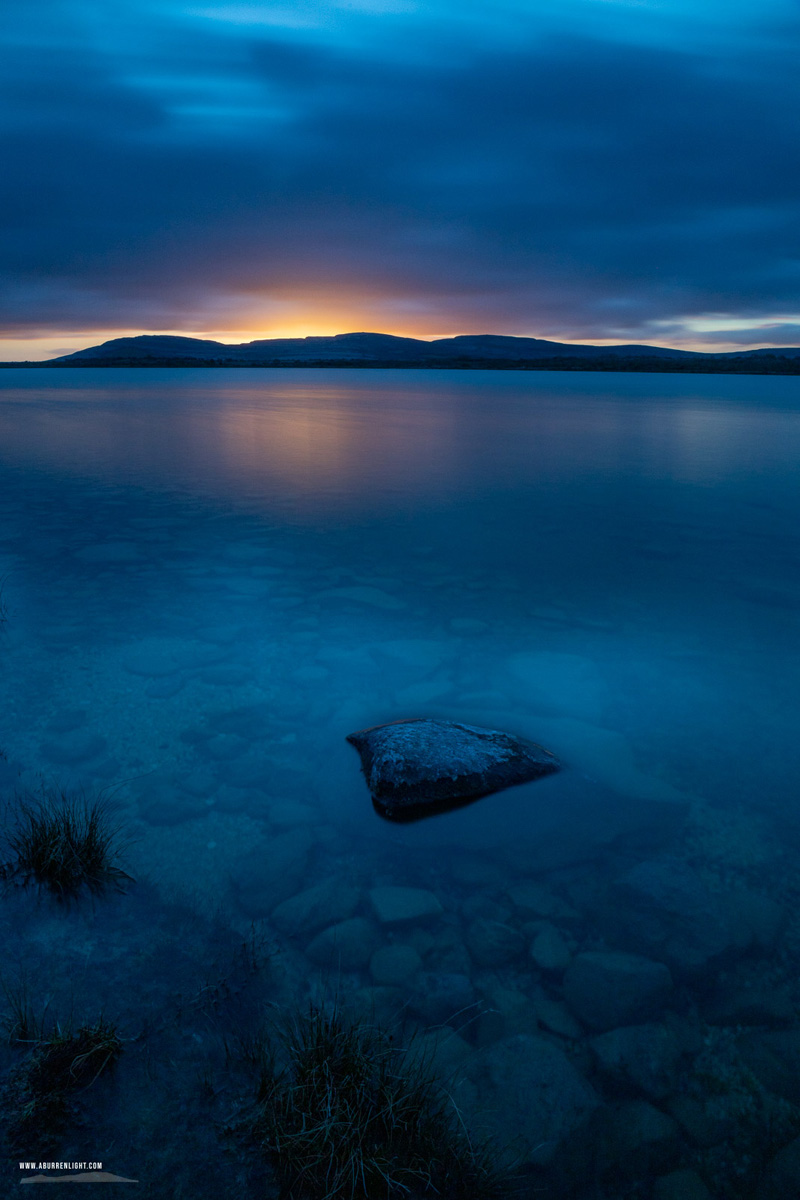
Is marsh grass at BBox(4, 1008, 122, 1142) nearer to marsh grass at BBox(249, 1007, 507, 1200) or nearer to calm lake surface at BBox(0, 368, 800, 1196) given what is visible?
calm lake surface at BBox(0, 368, 800, 1196)

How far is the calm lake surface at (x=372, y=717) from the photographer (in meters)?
3.09

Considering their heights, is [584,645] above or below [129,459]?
below

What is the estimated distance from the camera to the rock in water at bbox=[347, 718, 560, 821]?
4207 millimetres

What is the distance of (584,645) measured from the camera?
22.2 ft

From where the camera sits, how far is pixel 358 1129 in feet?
7.12

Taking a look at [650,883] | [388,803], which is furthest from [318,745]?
[650,883]

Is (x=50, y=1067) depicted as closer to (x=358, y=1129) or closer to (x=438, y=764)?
(x=358, y=1129)

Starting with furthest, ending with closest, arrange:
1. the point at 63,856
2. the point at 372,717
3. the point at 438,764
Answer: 1. the point at 372,717
2. the point at 438,764
3. the point at 63,856

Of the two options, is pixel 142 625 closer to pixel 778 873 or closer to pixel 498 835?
pixel 498 835

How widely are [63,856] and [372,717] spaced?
243 centimetres

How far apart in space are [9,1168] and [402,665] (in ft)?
14.6

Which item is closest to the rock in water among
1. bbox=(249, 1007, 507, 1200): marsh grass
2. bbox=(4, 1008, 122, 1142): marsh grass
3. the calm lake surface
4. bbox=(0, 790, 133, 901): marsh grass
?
the calm lake surface

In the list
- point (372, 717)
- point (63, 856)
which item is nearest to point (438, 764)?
point (372, 717)

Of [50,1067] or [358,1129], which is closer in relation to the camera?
[358,1129]
